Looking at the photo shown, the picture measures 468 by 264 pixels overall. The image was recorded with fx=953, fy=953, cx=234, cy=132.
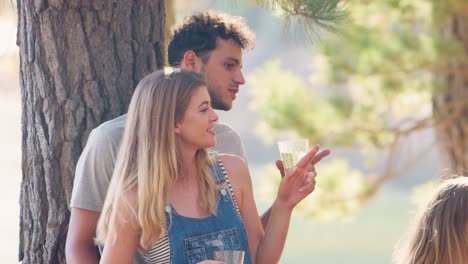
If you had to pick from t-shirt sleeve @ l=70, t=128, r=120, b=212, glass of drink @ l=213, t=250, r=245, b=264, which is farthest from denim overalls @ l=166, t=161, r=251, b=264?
t-shirt sleeve @ l=70, t=128, r=120, b=212

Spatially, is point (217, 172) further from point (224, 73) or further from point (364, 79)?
point (364, 79)

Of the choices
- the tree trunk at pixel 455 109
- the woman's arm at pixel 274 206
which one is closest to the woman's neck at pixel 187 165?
the woman's arm at pixel 274 206

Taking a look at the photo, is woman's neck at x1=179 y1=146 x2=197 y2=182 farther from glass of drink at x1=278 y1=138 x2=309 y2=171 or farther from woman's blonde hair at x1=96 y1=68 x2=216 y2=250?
glass of drink at x1=278 y1=138 x2=309 y2=171

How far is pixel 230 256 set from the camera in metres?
2.13

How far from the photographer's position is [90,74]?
2.78m

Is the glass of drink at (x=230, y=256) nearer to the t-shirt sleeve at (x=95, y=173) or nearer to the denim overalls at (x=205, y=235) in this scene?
the denim overalls at (x=205, y=235)

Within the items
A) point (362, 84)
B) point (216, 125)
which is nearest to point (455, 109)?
point (362, 84)

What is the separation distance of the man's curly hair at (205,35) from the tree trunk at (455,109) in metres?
3.61

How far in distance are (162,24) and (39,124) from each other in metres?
0.50

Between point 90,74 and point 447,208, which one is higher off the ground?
point 90,74

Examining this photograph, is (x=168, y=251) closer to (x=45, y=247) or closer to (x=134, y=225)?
(x=134, y=225)

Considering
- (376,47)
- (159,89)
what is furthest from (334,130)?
(159,89)

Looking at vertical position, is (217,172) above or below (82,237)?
above

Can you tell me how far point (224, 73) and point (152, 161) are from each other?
68 cm
